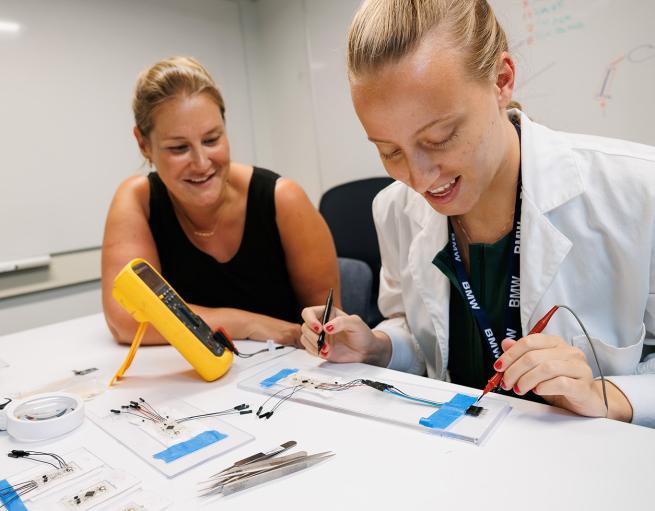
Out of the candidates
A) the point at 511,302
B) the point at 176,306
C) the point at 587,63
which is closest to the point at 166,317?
the point at 176,306

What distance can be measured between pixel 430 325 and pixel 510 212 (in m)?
0.32

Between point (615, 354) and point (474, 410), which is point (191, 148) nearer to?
point (474, 410)

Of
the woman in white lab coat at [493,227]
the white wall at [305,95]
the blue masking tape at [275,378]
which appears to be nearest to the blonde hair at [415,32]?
the woman in white lab coat at [493,227]

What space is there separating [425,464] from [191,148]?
1082mm

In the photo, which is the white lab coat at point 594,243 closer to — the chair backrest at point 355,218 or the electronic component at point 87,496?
the electronic component at point 87,496

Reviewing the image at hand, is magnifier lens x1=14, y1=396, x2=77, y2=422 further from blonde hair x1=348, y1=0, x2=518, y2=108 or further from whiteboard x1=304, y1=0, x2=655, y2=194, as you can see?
whiteboard x1=304, y1=0, x2=655, y2=194

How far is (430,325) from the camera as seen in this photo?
1.21 metres

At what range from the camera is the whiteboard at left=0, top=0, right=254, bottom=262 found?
8.55 ft

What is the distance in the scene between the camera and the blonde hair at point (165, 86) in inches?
55.5

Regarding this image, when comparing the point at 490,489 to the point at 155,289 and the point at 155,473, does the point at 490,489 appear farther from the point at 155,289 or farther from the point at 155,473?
the point at 155,289

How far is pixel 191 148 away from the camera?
1445 millimetres

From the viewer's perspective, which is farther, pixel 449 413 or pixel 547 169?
pixel 547 169

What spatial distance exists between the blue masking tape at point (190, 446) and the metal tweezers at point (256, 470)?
3.2 inches

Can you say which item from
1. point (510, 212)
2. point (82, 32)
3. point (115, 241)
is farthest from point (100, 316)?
point (82, 32)
